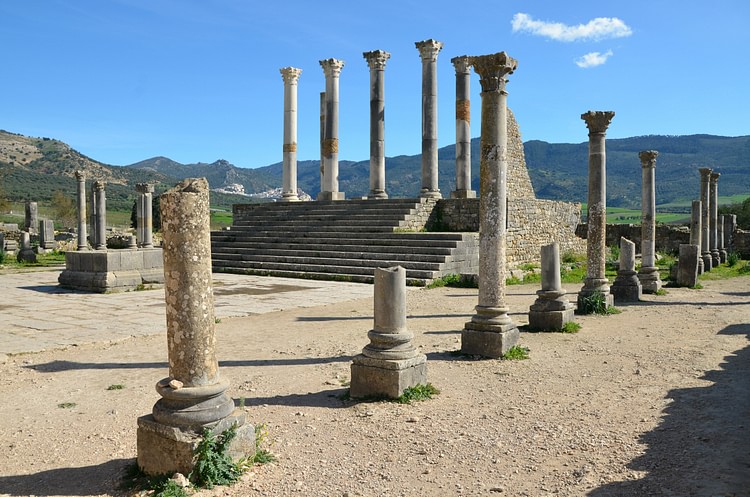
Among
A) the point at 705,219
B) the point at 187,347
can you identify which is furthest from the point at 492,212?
the point at 705,219

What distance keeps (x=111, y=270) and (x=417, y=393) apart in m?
11.5

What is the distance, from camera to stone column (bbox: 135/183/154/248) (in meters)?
21.6

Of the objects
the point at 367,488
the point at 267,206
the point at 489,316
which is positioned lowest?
the point at 367,488

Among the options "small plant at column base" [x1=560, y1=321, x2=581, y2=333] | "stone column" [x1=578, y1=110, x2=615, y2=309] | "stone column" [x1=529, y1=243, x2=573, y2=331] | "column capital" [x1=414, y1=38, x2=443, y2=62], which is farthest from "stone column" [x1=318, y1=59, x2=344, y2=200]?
"small plant at column base" [x1=560, y1=321, x2=581, y2=333]

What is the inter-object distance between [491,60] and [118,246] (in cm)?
2727

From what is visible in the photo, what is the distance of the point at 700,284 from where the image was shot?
16.8 m

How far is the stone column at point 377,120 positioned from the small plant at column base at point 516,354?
1747cm

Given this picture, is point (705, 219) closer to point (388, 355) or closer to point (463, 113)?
point (463, 113)

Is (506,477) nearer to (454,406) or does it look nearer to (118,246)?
(454,406)

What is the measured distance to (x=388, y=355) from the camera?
6.40m

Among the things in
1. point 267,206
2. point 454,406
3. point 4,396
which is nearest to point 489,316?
point 454,406

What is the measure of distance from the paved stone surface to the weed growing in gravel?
16.9ft

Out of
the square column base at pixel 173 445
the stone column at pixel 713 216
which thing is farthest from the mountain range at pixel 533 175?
the square column base at pixel 173 445

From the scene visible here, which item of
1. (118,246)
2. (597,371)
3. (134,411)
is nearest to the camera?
(134,411)
